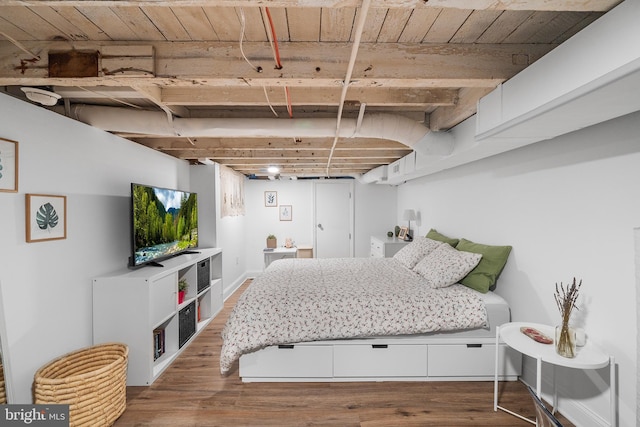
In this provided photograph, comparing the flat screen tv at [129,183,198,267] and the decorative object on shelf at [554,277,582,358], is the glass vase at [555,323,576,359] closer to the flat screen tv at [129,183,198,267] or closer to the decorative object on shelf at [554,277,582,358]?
the decorative object on shelf at [554,277,582,358]

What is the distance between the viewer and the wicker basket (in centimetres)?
183

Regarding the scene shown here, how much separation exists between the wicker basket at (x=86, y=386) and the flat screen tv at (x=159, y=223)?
75cm

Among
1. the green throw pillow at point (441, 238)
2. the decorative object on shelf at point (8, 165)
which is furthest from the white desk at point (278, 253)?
the decorative object on shelf at point (8, 165)

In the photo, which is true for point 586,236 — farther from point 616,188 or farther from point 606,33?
point 606,33

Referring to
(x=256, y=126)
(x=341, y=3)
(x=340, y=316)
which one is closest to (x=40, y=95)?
(x=256, y=126)

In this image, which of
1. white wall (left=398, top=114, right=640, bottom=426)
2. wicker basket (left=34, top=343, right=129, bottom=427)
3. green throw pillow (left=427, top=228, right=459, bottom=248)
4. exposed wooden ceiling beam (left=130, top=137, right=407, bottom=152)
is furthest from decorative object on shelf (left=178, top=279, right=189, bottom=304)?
white wall (left=398, top=114, right=640, bottom=426)

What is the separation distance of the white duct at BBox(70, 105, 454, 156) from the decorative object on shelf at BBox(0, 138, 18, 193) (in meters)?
0.66

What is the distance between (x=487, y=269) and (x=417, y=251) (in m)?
0.93

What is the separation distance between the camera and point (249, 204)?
6.41 metres

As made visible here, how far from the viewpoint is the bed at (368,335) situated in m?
2.45

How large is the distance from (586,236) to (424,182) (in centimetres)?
286

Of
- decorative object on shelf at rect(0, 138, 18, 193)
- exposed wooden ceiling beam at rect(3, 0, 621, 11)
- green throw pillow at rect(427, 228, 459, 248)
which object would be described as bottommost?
green throw pillow at rect(427, 228, 459, 248)

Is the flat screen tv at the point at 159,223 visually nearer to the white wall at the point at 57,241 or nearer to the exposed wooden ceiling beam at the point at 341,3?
the white wall at the point at 57,241

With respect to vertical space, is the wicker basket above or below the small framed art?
below
